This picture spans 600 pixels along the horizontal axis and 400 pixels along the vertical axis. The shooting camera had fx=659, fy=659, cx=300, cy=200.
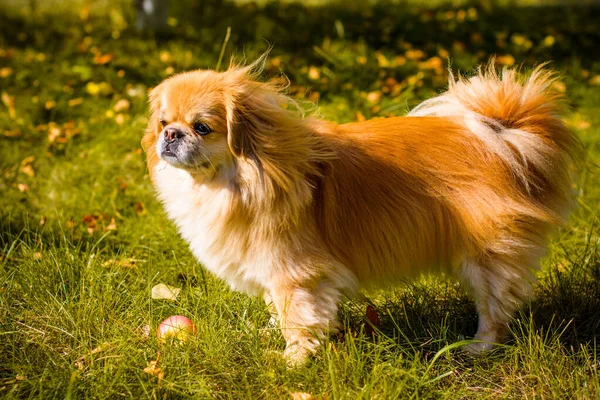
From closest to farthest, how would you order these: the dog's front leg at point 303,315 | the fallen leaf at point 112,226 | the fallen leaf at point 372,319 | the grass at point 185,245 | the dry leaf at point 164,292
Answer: the grass at point 185,245 < the dog's front leg at point 303,315 < the fallen leaf at point 372,319 < the dry leaf at point 164,292 < the fallen leaf at point 112,226

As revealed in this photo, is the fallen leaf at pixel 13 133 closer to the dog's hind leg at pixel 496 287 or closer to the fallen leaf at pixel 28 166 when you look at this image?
the fallen leaf at pixel 28 166


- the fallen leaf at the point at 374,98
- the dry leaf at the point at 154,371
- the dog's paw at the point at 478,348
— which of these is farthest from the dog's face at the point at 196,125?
the fallen leaf at the point at 374,98

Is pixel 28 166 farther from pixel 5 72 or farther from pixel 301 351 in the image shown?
pixel 301 351

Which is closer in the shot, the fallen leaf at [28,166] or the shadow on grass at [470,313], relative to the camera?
the shadow on grass at [470,313]

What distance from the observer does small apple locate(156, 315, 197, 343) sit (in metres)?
2.94

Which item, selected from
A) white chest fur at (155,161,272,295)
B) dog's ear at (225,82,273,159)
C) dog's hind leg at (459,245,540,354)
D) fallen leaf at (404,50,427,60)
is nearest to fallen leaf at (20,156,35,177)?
white chest fur at (155,161,272,295)

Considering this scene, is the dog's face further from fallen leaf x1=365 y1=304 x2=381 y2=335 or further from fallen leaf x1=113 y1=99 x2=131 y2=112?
fallen leaf x1=113 y1=99 x2=131 y2=112

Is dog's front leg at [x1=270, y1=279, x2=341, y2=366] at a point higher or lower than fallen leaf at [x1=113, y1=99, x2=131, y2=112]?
higher

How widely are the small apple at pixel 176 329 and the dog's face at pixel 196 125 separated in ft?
2.32

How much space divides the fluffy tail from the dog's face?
3.80 ft

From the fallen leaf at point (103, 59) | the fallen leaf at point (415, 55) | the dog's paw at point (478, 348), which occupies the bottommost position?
the fallen leaf at point (103, 59)

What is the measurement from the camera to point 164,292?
3379mm

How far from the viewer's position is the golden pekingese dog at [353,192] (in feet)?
9.43

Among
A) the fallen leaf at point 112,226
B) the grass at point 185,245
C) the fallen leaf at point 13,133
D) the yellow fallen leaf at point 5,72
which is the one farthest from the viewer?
the yellow fallen leaf at point 5,72
